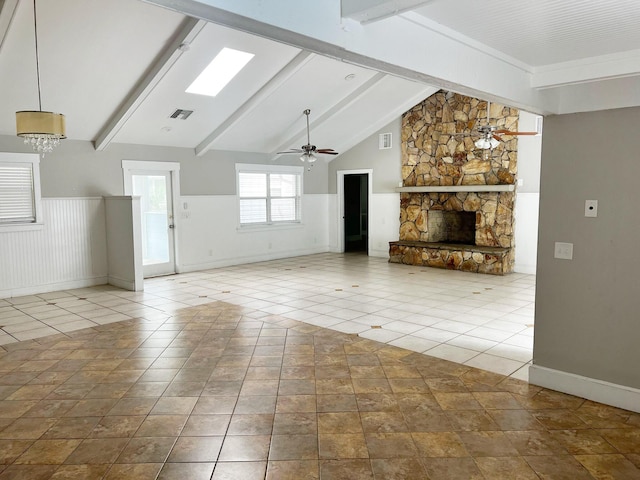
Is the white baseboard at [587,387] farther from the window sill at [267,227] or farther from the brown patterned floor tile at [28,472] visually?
the window sill at [267,227]

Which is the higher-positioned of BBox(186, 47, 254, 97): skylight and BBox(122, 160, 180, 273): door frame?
BBox(186, 47, 254, 97): skylight

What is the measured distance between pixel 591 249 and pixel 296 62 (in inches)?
187

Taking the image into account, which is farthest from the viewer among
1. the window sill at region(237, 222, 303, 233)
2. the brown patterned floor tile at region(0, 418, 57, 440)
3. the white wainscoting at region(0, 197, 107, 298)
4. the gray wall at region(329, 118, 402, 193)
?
the gray wall at region(329, 118, 402, 193)

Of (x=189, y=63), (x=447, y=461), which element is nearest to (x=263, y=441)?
(x=447, y=461)

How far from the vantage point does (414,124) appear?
30.6ft

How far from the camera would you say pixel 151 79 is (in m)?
5.80

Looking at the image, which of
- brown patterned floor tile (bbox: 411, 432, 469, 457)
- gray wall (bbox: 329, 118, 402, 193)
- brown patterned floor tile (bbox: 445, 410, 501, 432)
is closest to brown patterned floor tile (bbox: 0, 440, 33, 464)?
brown patterned floor tile (bbox: 411, 432, 469, 457)

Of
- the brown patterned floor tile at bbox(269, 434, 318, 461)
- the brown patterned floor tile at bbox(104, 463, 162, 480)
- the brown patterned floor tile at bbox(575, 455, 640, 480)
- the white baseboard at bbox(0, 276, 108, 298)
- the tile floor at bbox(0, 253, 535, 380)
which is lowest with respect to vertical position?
the brown patterned floor tile at bbox(104, 463, 162, 480)

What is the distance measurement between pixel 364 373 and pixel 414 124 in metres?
6.80

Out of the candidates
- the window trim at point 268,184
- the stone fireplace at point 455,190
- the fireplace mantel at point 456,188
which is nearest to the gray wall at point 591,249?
the stone fireplace at point 455,190

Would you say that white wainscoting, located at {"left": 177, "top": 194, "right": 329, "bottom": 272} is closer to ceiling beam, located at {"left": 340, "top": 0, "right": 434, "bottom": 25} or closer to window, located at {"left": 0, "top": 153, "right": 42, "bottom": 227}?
window, located at {"left": 0, "top": 153, "right": 42, "bottom": 227}

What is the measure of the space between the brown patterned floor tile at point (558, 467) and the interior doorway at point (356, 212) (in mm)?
9441

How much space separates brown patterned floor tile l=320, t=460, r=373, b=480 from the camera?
2.33m

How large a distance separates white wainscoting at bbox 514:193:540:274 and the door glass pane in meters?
6.29
